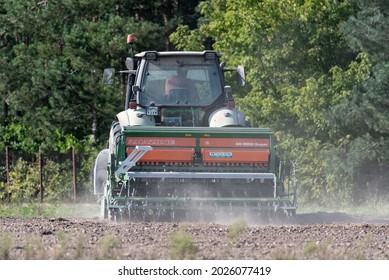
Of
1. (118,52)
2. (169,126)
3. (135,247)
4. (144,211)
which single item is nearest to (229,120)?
(169,126)

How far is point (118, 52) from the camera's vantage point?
33969 mm

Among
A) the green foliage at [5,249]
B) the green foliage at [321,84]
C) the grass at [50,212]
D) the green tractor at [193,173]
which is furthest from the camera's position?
the green foliage at [321,84]

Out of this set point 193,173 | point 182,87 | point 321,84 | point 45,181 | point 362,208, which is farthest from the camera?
point 45,181

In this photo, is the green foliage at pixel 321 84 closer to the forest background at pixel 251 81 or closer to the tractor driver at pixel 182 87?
the forest background at pixel 251 81

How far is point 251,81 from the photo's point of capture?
101 feet

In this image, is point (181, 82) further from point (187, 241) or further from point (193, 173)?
point (187, 241)

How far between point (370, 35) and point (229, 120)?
33.8 ft

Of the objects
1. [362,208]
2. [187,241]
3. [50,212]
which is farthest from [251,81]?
[187,241]

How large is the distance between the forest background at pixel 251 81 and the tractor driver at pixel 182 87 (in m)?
8.96

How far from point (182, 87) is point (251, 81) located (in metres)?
12.2

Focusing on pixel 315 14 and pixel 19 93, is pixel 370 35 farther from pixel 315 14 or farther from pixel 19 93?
pixel 19 93

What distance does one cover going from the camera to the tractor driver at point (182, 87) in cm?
1844

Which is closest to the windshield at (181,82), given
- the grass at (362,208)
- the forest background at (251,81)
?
the grass at (362,208)

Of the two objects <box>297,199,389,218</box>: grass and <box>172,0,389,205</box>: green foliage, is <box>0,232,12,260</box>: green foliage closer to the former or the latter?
<box>297,199,389,218</box>: grass
